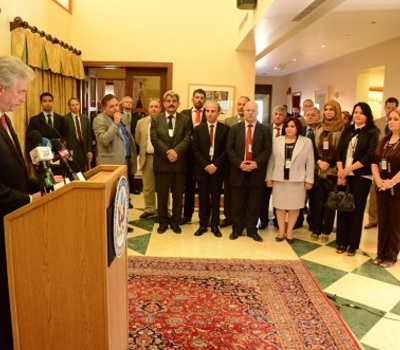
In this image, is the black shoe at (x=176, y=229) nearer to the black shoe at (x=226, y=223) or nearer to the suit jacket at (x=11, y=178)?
the black shoe at (x=226, y=223)

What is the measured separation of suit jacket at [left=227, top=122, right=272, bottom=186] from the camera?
409cm

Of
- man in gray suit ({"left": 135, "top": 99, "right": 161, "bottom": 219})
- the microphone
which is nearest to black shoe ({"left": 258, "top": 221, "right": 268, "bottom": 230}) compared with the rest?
Result: man in gray suit ({"left": 135, "top": 99, "right": 161, "bottom": 219})

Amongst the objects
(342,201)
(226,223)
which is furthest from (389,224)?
(226,223)

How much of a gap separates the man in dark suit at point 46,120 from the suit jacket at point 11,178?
297 centimetres

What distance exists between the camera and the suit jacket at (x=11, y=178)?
1.51 metres

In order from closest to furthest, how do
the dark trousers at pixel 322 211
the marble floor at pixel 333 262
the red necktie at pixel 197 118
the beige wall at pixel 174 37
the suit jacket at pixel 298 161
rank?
the marble floor at pixel 333 262
the suit jacket at pixel 298 161
the dark trousers at pixel 322 211
the red necktie at pixel 197 118
the beige wall at pixel 174 37

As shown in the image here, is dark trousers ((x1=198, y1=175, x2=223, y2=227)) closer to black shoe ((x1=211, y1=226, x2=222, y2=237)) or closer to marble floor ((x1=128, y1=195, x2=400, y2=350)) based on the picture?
black shoe ((x1=211, y1=226, x2=222, y2=237))

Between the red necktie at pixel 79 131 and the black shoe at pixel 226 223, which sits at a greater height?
the red necktie at pixel 79 131

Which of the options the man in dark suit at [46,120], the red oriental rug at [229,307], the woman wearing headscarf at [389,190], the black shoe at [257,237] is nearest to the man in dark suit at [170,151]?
the black shoe at [257,237]

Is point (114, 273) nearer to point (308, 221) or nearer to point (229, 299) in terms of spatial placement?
point (229, 299)

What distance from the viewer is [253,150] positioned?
411 cm

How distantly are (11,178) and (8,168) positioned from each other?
45 millimetres

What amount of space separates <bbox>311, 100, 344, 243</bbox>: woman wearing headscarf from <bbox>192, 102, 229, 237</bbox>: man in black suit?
1004mm

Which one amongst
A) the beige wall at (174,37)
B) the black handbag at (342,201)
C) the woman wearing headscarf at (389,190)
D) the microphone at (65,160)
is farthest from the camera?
the beige wall at (174,37)
